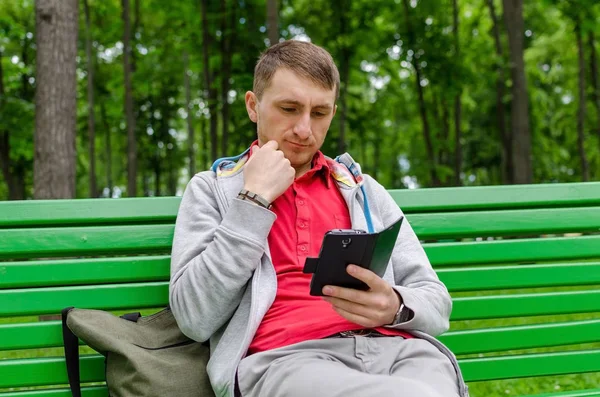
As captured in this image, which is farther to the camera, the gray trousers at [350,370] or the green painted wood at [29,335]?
the green painted wood at [29,335]

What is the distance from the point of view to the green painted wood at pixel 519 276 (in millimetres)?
3010

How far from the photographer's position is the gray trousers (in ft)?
6.55

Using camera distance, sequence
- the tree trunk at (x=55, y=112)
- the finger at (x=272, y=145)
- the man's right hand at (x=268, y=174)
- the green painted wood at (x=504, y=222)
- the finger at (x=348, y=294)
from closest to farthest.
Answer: the finger at (x=348, y=294)
the man's right hand at (x=268, y=174)
the finger at (x=272, y=145)
the green painted wood at (x=504, y=222)
the tree trunk at (x=55, y=112)

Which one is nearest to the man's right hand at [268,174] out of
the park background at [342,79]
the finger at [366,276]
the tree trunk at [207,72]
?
the finger at [366,276]

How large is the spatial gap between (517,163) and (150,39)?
11.1 meters

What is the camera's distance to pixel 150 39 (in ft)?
63.8

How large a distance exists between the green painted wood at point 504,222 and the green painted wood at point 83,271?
106cm

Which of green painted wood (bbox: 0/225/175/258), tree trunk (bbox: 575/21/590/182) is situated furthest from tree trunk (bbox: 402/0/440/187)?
green painted wood (bbox: 0/225/175/258)

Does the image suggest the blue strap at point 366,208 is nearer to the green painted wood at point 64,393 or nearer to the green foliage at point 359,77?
the green painted wood at point 64,393

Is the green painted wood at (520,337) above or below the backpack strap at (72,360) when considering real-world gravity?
below

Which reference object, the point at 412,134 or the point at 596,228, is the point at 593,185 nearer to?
the point at 596,228

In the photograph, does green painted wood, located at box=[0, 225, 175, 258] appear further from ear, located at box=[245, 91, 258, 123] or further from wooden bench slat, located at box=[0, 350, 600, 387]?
ear, located at box=[245, 91, 258, 123]

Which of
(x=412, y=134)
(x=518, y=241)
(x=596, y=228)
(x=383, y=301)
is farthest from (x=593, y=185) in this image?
(x=412, y=134)

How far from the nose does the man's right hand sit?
0.48ft
